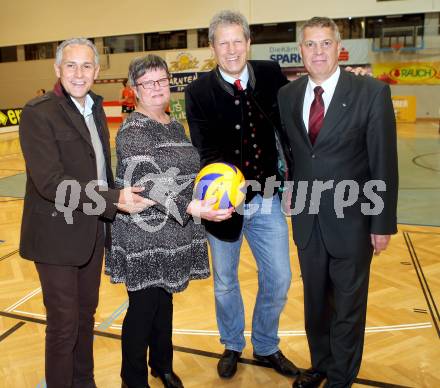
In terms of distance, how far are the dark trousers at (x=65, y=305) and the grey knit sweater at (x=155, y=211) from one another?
0.13 meters

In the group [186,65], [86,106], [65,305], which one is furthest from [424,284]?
[186,65]

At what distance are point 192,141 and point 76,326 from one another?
4.02ft

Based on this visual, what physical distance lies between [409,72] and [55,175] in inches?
824

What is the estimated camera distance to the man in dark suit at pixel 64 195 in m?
2.34

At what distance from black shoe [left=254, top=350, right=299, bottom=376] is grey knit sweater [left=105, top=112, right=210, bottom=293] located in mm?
954

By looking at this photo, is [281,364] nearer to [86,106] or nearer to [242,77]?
[242,77]

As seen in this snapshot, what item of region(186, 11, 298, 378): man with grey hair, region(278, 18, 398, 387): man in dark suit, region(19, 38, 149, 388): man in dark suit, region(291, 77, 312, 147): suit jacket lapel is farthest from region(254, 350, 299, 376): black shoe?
region(291, 77, 312, 147): suit jacket lapel

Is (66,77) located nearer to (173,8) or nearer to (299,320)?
(299,320)

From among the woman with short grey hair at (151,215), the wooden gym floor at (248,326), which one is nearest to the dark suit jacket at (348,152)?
the woman with short grey hair at (151,215)

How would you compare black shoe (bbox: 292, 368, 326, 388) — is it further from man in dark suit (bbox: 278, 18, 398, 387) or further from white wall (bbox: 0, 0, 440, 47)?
white wall (bbox: 0, 0, 440, 47)

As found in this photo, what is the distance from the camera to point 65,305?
98.3 inches

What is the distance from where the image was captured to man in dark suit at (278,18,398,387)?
8.35ft

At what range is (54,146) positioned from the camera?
235 cm

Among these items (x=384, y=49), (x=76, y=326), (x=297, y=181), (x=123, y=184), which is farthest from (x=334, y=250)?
(x=384, y=49)
